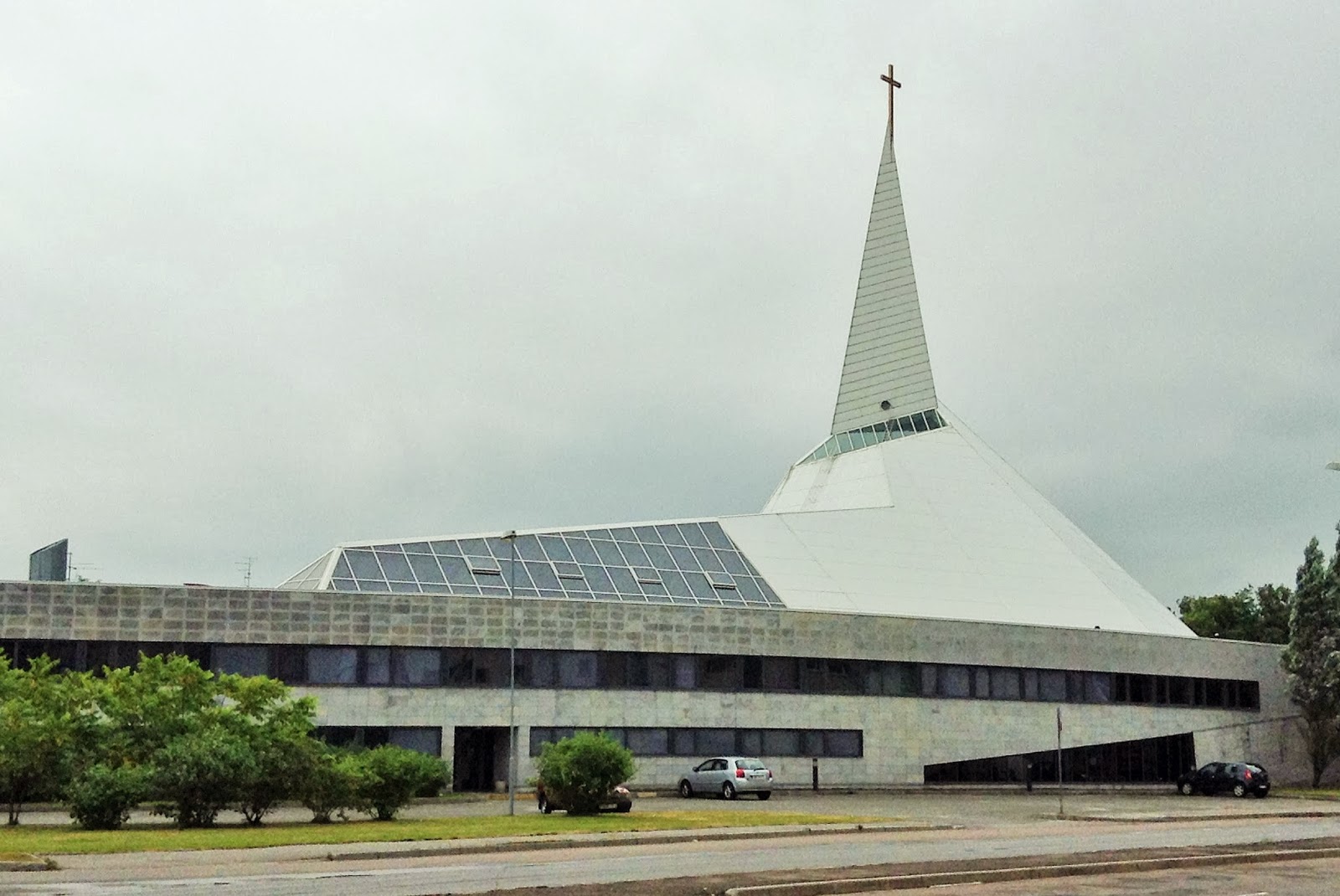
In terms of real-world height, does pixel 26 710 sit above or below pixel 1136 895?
above

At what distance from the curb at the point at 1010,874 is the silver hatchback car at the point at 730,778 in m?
21.5

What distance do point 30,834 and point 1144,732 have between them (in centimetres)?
4462

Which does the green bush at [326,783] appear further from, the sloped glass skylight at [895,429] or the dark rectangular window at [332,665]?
the sloped glass skylight at [895,429]

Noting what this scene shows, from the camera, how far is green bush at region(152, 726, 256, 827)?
33938 millimetres

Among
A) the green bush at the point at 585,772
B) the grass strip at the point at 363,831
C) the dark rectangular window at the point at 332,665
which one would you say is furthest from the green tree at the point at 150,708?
the green bush at the point at 585,772

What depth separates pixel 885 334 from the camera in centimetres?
7000

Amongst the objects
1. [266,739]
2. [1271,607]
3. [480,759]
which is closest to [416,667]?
[480,759]

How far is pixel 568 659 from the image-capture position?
49.8 m

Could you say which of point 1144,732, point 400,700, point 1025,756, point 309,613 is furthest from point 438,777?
point 1144,732

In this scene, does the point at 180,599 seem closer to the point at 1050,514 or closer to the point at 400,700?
the point at 400,700

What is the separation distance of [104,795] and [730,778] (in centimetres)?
1987

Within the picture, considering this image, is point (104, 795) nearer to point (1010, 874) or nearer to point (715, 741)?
point (1010, 874)

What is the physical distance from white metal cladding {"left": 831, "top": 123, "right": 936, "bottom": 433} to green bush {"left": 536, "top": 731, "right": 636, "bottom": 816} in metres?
33.7

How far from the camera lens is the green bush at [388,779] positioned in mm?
36156
